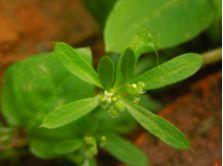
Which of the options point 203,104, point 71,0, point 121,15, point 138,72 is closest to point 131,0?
point 121,15

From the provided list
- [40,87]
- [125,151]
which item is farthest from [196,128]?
[40,87]

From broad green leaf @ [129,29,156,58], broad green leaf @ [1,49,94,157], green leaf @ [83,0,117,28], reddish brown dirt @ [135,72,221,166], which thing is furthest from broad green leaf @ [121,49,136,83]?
green leaf @ [83,0,117,28]

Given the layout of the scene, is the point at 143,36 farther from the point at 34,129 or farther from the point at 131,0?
the point at 34,129

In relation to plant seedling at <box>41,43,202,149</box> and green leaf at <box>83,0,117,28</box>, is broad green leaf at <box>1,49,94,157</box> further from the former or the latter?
green leaf at <box>83,0,117,28</box>

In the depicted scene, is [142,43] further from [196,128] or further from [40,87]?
[196,128]

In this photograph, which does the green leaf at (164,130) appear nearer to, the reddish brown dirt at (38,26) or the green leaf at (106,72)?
the green leaf at (106,72)

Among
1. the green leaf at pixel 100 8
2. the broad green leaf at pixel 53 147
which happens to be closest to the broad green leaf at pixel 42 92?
the broad green leaf at pixel 53 147
